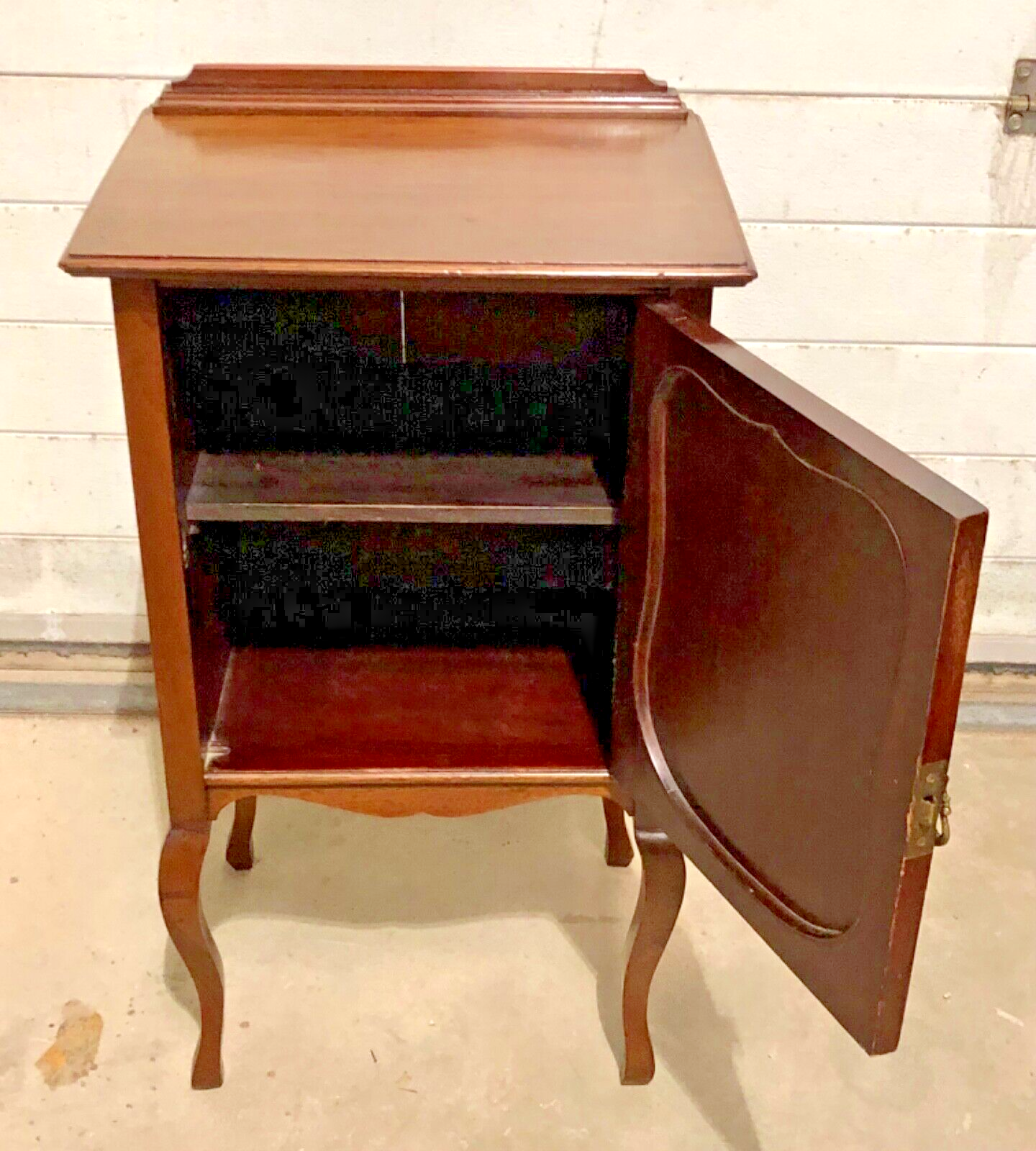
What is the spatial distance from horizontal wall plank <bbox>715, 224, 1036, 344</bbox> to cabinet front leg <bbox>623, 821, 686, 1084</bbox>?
0.86m

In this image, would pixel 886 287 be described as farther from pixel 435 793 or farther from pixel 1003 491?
pixel 435 793

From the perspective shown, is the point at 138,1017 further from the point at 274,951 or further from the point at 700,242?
the point at 700,242

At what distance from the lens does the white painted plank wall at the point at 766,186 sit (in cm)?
161

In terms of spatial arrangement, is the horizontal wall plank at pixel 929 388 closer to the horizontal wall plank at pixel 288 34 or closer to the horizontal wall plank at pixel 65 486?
the horizontal wall plank at pixel 288 34

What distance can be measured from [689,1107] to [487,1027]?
0.87 ft

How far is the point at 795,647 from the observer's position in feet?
3.02

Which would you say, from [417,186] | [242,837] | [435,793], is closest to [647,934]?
[435,793]

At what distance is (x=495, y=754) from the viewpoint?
1.32 m

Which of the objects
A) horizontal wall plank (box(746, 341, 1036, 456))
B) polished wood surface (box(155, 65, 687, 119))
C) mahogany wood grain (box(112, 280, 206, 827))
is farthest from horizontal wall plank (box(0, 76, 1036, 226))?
mahogany wood grain (box(112, 280, 206, 827))

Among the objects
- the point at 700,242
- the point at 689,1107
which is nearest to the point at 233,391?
the point at 700,242

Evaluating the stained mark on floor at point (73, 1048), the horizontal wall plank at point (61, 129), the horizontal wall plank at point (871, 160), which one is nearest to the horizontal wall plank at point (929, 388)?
the horizontal wall plank at point (871, 160)

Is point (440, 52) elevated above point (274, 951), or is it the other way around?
point (440, 52)

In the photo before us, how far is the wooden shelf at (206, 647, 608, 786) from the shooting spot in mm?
1300

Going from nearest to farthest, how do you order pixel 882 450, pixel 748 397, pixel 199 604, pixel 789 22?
1. pixel 882 450
2. pixel 748 397
3. pixel 199 604
4. pixel 789 22
